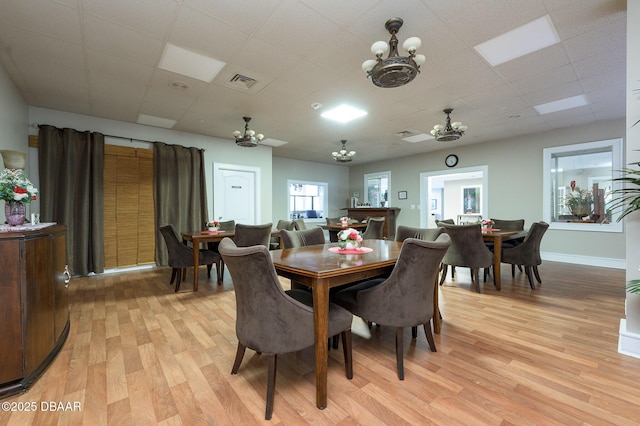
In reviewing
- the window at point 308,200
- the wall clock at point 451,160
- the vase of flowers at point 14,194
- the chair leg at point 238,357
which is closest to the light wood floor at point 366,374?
the chair leg at point 238,357

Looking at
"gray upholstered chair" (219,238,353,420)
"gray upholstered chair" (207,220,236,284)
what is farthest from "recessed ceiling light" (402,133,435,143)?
"gray upholstered chair" (219,238,353,420)

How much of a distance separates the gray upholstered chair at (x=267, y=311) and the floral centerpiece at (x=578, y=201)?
653 cm


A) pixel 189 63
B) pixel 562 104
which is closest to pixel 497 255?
pixel 562 104

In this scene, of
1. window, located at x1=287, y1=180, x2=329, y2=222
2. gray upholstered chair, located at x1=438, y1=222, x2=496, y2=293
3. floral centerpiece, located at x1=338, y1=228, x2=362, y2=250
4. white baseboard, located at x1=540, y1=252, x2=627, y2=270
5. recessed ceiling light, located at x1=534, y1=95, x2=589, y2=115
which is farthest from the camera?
window, located at x1=287, y1=180, x2=329, y2=222

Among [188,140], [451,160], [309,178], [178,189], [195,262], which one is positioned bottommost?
[195,262]

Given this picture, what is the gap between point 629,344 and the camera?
6.56ft

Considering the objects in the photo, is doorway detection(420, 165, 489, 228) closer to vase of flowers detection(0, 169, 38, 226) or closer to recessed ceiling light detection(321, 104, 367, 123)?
recessed ceiling light detection(321, 104, 367, 123)

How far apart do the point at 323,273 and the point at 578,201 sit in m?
6.51

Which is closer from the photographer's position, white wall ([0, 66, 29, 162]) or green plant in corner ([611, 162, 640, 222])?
green plant in corner ([611, 162, 640, 222])

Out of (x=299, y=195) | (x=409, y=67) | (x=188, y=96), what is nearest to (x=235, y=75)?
(x=188, y=96)

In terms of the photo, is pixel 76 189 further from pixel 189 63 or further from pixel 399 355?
pixel 399 355

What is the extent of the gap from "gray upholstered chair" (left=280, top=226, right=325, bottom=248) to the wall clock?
5.45 meters

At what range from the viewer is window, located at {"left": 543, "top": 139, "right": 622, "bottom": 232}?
4.99 m

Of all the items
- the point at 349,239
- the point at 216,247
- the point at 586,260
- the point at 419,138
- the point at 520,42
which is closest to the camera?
the point at 349,239
